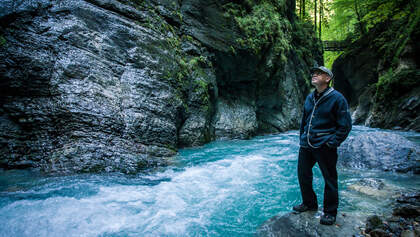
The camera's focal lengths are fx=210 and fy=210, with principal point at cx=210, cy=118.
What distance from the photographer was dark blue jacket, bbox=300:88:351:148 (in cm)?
255

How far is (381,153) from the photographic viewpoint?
571 centimetres

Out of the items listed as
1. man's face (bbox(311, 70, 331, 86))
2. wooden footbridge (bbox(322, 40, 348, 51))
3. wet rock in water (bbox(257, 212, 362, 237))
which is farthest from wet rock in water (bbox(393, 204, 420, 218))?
wooden footbridge (bbox(322, 40, 348, 51))

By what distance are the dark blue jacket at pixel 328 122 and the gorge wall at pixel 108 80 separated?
397cm

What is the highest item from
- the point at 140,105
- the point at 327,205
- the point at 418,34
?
the point at 418,34

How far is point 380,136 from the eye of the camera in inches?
246

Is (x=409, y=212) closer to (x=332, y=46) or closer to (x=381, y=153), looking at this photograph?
(x=381, y=153)

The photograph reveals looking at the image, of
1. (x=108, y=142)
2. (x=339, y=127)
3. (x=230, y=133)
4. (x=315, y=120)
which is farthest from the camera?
(x=230, y=133)

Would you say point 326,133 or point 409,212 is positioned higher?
point 326,133

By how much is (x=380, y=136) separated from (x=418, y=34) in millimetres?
10411

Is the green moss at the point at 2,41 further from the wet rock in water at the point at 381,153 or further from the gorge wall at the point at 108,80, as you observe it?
the wet rock in water at the point at 381,153

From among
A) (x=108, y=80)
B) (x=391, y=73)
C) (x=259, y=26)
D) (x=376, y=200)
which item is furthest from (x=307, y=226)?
(x=391, y=73)

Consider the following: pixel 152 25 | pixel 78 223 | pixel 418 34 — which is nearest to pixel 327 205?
pixel 78 223

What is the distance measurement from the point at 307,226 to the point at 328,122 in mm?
1328

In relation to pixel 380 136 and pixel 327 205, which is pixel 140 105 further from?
pixel 380 136
